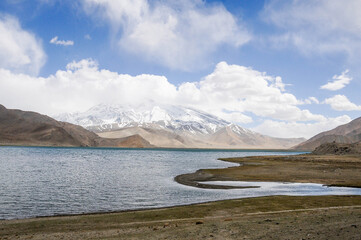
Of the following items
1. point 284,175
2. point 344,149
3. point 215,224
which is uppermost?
point 344,149

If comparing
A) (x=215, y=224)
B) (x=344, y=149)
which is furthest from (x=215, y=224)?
(x=344, y=149)

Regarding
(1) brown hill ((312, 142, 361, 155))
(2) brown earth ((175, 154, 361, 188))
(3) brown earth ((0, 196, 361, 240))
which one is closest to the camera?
(3) brown earth ((0, 196, 361, 240))

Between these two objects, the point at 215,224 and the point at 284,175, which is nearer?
the point at 215,224

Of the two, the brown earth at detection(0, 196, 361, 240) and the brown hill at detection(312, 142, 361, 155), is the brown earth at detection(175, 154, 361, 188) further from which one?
the brown hill at detection(312, 142, 361, 155)

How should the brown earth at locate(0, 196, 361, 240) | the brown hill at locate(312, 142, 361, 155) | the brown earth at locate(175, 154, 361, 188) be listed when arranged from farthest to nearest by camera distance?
the brown hill at locate(312, 142, 361, 155) < the brown earth at locate(175, 154, 361, 188) < the brown earth at locate(0, 196, 361, 240)

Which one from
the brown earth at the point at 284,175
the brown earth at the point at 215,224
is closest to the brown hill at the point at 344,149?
the brown earth at the point at 284,175

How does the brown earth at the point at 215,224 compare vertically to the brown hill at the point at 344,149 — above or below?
below

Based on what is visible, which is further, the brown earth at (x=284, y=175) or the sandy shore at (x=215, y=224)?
the brown earth at (x=284, y=175)

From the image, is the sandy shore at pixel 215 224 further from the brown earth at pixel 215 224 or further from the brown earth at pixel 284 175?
the brown earth at pixel 284 175

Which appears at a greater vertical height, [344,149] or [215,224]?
[344,149]

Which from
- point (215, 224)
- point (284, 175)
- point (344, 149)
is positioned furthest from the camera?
point (344, 149)

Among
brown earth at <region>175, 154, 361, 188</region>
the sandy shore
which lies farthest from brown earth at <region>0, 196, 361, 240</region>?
brown earth at <region>175, 154, 361, 188</region>

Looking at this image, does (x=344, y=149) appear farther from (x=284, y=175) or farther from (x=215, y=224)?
(x=215, y=224)

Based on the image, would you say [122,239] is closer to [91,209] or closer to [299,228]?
[299,228]
